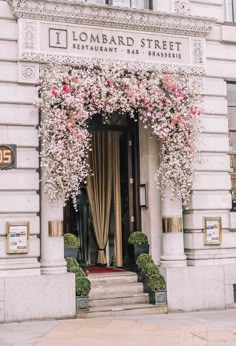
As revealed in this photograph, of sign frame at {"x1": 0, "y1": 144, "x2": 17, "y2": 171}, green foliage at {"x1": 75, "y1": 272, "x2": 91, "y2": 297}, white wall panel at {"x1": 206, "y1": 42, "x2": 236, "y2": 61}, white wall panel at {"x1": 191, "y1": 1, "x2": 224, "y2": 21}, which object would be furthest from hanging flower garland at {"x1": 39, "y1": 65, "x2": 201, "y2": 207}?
white wall panel at {"x1": 191, "y1": 1, "x2": 224, "y2": 21}

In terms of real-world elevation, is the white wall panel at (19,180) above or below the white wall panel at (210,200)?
above

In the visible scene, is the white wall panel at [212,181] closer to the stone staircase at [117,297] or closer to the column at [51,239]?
the stone staircase at [117,297]

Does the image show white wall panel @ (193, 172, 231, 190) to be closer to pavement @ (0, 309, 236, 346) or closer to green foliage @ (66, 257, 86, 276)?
pavement @ (0, 309, 236, 346)

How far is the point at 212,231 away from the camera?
1311 centimetres

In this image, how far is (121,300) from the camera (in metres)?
12.4

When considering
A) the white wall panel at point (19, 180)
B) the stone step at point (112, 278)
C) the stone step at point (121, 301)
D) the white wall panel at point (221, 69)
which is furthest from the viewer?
the white wall panel at point (221, 69)

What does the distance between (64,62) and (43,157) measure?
2.19 meters

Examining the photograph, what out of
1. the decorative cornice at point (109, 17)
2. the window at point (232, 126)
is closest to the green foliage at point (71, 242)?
the window at point (232, 126)

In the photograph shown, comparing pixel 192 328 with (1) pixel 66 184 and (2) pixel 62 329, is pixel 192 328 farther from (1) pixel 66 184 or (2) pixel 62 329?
(1) pixel 66 184

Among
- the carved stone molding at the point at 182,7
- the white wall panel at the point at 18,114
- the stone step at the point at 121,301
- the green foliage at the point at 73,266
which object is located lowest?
the stone step at the point at 121,301

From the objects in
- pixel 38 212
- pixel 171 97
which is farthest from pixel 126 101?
pixel 38 212

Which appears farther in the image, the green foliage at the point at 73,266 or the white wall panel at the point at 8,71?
the green foliage at the point at 73,266

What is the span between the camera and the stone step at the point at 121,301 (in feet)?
39.7

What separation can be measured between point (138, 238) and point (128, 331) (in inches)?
137
